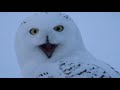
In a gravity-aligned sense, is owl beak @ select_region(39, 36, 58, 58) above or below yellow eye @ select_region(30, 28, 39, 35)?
below

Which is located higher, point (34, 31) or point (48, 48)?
point (34, 31)

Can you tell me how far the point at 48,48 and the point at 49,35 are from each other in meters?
0.10

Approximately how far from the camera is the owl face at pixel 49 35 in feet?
12.2

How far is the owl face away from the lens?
12.2ft

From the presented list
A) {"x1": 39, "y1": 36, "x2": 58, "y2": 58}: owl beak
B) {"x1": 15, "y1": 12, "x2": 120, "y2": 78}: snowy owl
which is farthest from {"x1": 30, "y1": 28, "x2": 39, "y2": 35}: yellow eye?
{"x1": 39, "y1": 36, "x2": 58, "y2": 58}: owl beak

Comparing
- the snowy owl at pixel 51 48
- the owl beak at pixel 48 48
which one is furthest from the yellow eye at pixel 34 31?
the owl beak at pixel 48 48

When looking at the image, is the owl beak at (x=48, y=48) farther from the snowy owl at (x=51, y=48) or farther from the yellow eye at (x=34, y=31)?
the yellow eye at (x=34, y=31)

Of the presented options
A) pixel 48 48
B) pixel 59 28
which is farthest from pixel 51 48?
pixel 59 28

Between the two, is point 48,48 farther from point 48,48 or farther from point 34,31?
point 34,31

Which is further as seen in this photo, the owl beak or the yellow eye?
the yellow eye

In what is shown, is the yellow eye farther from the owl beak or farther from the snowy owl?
the owl beak

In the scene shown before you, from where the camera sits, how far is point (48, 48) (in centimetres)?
367
